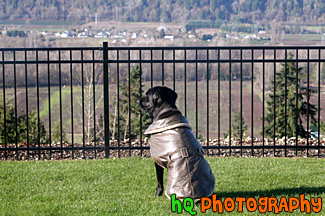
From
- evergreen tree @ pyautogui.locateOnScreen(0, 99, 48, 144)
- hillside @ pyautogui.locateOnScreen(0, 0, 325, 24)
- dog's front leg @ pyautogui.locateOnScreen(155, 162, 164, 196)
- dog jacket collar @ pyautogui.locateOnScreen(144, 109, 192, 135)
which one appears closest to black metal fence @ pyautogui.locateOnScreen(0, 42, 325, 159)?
evergreen tree @ pyautogui.locateOnScreen(0, 99, 48, 144)

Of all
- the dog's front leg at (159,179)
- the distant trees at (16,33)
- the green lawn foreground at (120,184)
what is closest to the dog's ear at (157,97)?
the dog's front leg at (159,179)

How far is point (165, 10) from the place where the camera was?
5200 centimetres

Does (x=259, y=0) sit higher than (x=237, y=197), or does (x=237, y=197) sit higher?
(x=259, y=0)

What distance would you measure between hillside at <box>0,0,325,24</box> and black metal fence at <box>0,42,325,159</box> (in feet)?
29.7

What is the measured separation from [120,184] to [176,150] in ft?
4.91

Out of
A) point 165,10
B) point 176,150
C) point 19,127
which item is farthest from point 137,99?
point 165,10

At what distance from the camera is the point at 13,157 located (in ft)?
25.4

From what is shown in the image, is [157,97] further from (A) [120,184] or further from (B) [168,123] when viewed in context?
(A) [120,184]

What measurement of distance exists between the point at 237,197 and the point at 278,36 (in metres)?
40.3

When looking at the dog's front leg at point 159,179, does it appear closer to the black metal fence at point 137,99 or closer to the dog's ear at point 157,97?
the dog's ear at point 157,97

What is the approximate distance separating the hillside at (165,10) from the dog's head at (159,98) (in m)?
41.7

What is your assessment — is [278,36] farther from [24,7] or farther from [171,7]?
[24,7]

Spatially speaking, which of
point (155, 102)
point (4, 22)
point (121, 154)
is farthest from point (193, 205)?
point (4, 22)

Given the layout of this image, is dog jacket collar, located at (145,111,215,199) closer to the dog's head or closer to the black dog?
the black dog
